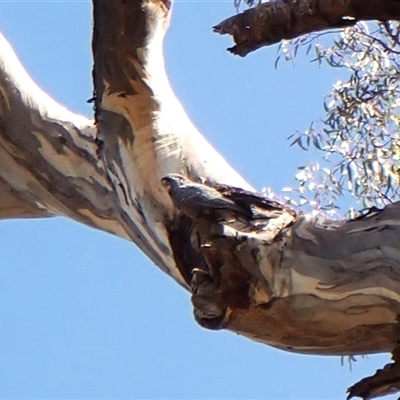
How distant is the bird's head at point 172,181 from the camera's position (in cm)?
120

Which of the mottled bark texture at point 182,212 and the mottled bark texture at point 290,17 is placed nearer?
the mottled bark texture at point 182,212

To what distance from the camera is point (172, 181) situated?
121cm

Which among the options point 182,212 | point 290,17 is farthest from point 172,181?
point 290,17

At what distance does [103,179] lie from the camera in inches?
55.9

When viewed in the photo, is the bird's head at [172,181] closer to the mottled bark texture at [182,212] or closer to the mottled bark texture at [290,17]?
the mottled bark texture at [182,212]

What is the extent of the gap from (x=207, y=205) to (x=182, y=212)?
0.33ft

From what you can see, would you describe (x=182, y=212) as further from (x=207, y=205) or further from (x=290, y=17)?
(x=290, y=17)

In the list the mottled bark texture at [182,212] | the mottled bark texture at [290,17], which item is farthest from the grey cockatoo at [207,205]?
the mottled bark texture at [290,17]

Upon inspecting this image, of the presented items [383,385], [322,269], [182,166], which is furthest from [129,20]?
[383,385]

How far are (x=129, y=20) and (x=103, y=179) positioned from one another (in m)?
0.25

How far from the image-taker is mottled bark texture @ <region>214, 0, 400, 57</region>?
1.21 m

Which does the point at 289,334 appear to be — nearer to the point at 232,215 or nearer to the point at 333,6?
the point at 232,215

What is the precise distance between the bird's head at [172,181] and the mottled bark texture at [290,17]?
192 millimetres

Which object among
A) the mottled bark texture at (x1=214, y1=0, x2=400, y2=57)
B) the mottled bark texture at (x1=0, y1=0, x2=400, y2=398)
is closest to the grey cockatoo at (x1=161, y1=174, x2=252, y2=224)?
the mottled bark texture at (x1=0, y1=0, x2=400, y2=398)
